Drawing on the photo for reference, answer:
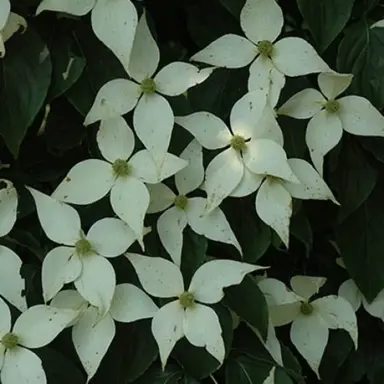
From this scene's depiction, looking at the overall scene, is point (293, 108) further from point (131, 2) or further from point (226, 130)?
point (131, 2)

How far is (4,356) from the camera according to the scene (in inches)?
27.8

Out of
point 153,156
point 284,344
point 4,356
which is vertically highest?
point 153,156

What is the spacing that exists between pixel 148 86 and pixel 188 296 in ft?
0.62

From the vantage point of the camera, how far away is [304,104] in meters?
0.76

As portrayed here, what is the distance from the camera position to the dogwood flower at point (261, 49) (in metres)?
0.74

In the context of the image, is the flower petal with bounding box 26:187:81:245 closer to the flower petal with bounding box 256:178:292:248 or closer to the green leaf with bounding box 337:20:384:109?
the flower petal with bounding box 256:178:292:248

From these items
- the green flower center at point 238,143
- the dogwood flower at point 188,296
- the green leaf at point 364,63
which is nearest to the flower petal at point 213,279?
the dogwood flower at point 188,296

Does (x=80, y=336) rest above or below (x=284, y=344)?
above

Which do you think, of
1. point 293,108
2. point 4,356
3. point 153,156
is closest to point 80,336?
point 4,356

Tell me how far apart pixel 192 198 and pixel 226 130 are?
0.07 meters

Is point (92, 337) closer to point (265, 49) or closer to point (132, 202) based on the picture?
point (132, 202)

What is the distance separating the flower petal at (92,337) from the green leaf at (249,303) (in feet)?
0.37

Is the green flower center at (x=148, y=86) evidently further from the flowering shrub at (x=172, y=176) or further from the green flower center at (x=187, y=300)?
the green flower center at (x=187, y=300)

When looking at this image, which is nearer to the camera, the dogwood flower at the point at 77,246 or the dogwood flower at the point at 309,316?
the dogwood flower at the point at 77,246
